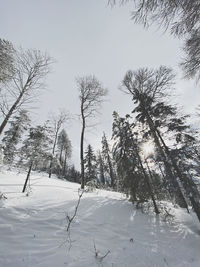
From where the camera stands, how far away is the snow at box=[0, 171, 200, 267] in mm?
3469

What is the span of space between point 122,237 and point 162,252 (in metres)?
1.54

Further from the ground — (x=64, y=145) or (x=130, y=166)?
(x=64, y=145)

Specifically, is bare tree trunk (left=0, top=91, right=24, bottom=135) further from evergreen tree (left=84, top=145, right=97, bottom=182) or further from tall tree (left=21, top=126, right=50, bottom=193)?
evergreen tree (left=84, top=145, right=97, bottom=182)

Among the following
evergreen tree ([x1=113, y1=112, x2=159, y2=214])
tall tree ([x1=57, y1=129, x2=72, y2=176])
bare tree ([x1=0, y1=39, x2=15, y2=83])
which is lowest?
evergreen tree ([x1=113, y1=112, x2=159, y2=214])

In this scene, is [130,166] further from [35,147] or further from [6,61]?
[6,61]

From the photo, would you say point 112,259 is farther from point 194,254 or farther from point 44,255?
point 194,254

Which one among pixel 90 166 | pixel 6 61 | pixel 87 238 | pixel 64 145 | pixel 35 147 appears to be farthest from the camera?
pixel 64 145

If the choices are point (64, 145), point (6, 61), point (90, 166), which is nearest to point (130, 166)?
point (6, 61)

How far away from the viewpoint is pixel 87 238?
179 inches

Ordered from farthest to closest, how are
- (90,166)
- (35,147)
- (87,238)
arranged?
(90,166)
(35,147)
(87,238)

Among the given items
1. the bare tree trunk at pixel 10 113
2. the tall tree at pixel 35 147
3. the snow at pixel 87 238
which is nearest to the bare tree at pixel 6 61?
the bare tree trunk at pixel 10 113

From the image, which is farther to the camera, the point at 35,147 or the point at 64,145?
the point at 64,145

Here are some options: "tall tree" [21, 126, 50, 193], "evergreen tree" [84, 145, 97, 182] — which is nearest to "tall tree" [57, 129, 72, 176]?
"evergreen tree" [84, 145, 97, 182]

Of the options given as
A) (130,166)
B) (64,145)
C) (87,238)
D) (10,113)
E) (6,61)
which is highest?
(64,145)
